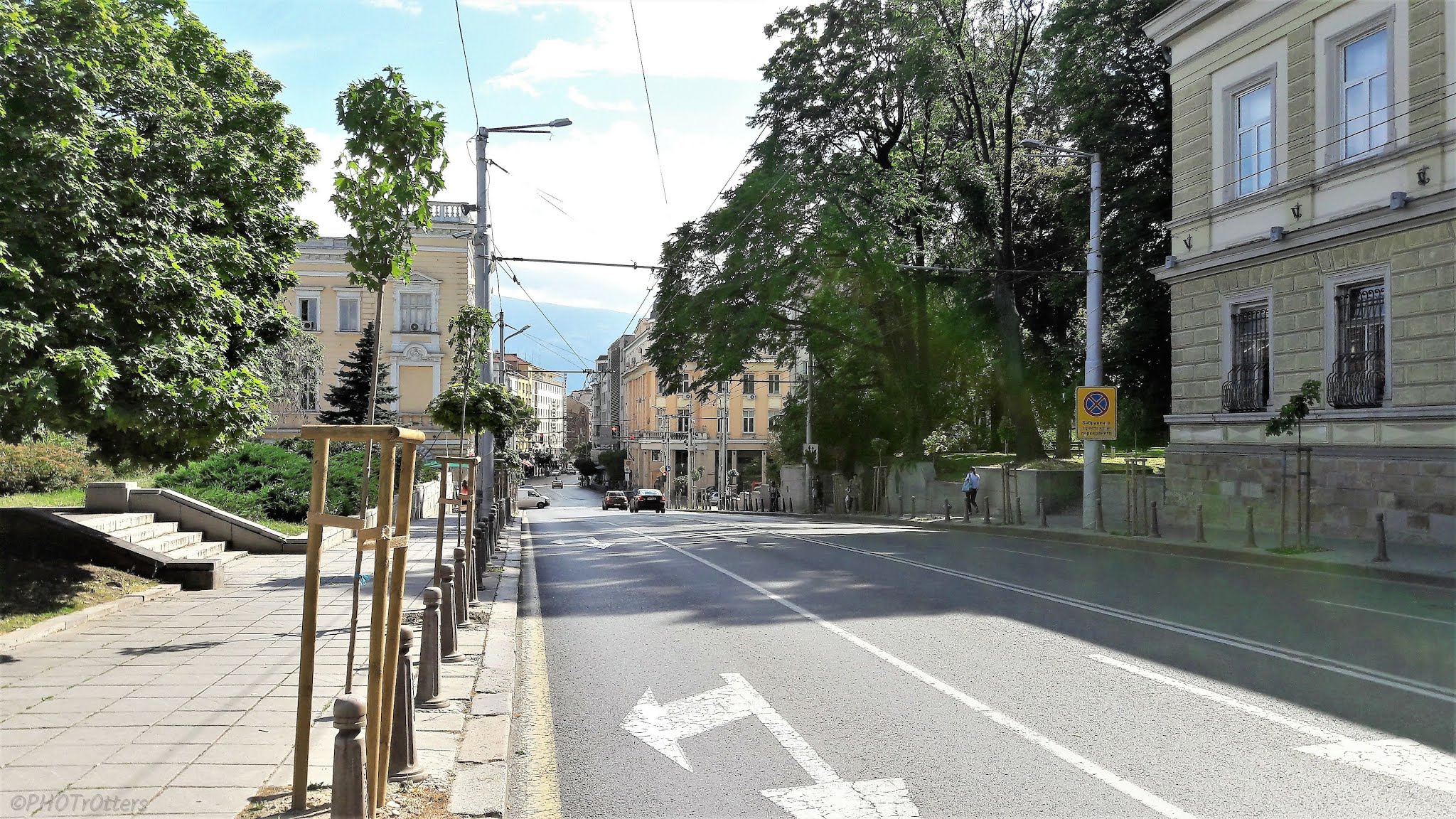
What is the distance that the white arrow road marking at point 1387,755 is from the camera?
5332mm

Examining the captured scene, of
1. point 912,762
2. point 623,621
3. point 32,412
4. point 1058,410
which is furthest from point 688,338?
point 912,762

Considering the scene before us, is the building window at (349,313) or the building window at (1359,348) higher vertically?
the building window at (349,313)

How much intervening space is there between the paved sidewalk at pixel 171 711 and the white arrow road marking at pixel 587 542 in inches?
450

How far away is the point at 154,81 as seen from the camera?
10023mm

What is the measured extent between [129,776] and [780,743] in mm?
3505

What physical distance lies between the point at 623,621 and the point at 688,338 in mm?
23896

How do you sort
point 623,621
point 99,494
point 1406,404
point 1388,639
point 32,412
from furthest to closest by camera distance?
1. point 1406,404
2. point 99,494
3. point 623,621
4. point 1388,639
5. point 32,412

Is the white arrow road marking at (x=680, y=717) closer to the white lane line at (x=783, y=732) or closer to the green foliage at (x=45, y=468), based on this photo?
the white lane line at (x=783, y=732)

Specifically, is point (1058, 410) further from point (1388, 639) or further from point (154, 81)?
point (154, 81)

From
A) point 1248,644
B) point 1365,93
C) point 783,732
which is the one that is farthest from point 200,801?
point 1365,93

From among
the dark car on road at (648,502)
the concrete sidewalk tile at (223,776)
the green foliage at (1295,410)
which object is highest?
the green foliage at (1295,410)

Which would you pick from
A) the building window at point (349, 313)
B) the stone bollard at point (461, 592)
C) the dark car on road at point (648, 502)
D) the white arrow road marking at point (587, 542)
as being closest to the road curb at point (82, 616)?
the stone bollard at point (461, 592)

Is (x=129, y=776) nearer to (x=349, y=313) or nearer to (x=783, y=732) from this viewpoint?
(x=783, y=732)

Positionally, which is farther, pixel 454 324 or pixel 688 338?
pixel 688 338
